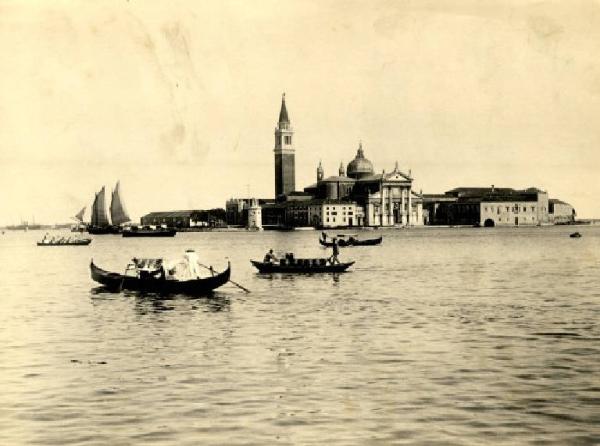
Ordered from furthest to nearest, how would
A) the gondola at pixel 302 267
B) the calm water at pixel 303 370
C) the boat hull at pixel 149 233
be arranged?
the boat hull at pixel 149 233 < the gondola at pixel 302 267 < the calm water at pixel 303 370

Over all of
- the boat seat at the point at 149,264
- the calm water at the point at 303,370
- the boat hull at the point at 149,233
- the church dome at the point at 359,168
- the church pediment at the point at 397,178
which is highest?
the church dome at the point at 359,168

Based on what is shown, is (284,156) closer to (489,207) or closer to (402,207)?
(402,207)

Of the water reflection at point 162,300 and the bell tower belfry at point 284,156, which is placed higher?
the bell tower belfry at point 284,156

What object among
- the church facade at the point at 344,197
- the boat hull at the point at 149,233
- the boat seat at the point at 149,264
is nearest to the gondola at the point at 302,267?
the boat seat at the point at 149,264

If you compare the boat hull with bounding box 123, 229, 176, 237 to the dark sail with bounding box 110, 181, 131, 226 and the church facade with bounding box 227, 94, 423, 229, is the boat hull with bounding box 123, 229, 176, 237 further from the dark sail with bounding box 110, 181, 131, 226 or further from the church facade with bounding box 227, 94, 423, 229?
the church facade with bounding box 227, 94, 423, 229

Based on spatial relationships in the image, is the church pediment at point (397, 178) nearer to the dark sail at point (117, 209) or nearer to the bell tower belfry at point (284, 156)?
the bell tower belfry at point (284, 156)

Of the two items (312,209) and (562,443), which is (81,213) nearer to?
(312,209)

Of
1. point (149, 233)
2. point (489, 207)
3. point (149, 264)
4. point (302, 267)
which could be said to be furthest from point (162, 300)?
point (489, 207)

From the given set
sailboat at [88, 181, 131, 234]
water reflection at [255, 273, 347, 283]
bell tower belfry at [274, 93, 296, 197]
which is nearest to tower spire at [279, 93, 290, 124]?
bell tower belfry at [274, 93, 296, 197]

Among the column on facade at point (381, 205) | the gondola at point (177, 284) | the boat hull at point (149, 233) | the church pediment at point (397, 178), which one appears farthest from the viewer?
the church pediment at point (397, 178)
